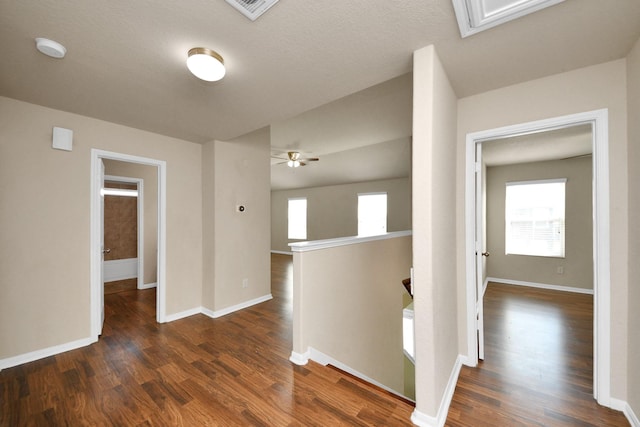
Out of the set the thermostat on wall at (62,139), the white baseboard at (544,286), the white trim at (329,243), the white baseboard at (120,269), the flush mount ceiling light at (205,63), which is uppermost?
the flush mount ceiling light at (205,63)

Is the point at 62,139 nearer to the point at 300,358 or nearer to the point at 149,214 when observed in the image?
the point at 149,214

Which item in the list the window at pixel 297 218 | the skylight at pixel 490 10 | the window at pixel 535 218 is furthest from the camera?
the window at pixel 297 218

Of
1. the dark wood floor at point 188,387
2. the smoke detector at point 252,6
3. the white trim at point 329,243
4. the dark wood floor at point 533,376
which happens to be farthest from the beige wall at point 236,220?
the dark wood floor at point 533,376

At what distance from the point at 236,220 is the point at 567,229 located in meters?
6.03

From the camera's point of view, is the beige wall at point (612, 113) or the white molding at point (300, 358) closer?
the beige wall at point (612, 113)

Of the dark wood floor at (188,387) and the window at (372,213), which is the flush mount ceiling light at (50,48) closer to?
the dark wood floor at (188,387)

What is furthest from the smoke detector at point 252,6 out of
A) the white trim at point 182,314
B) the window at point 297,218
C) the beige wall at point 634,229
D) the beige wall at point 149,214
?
the window at point 297,218

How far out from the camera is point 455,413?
1.75 meters

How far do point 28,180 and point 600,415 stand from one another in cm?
502

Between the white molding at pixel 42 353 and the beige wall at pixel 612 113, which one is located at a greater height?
the beige wall at pixel 612 113

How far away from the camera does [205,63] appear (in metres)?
1.62

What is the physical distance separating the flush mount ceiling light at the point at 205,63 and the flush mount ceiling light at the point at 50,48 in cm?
78

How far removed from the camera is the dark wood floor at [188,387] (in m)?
1.69

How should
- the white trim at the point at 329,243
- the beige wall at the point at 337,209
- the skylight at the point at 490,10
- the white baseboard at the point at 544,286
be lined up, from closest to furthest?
the skylight at the point at 490,10
the white trim at the point at 329,243
the white baseboard at the point at 544,286
the beige wall at the point at 337,209
